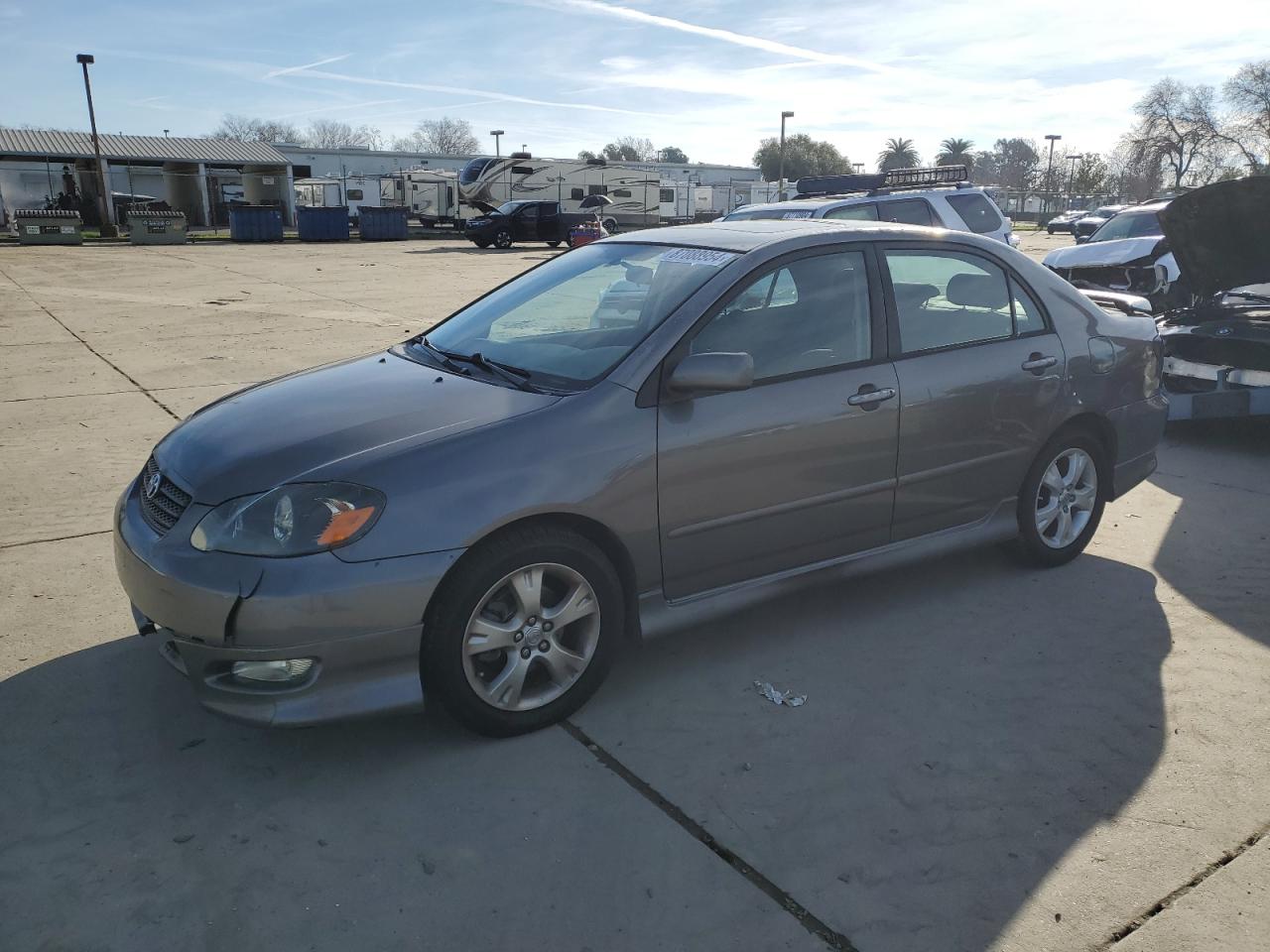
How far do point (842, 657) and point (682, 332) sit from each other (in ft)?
4.65

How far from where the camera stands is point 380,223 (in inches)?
1513

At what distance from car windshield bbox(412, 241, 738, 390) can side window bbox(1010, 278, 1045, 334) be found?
149 cm

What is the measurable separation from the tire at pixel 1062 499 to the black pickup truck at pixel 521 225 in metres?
30.9

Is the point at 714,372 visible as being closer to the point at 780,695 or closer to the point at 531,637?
the point at 531,637

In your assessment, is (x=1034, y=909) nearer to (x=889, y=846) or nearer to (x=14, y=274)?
(x=889, y=846)

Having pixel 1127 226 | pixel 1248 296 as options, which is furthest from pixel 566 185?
pixel 1248 296

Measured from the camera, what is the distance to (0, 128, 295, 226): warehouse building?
41.8 metres

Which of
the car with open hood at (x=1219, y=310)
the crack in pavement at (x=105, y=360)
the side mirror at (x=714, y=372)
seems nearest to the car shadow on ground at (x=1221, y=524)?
the car with open hood at (x=1219, y=310)

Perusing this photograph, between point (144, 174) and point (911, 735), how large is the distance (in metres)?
51.0

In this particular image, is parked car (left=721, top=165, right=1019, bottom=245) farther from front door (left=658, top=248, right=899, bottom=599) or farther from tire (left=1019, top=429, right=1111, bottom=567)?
front door (left=658, top=248, right=899, bottom=599)

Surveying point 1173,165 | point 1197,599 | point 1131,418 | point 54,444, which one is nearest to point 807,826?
point 1197,599

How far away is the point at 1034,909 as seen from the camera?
249cm

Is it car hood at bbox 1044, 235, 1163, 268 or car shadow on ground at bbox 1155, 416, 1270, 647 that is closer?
car shadow on ground at bbox 1155, 416, 1270, 647

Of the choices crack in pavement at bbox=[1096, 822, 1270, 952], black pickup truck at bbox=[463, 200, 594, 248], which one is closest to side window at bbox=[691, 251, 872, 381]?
crack in pavement at bbox=[1096, 822, 1270, 952]
